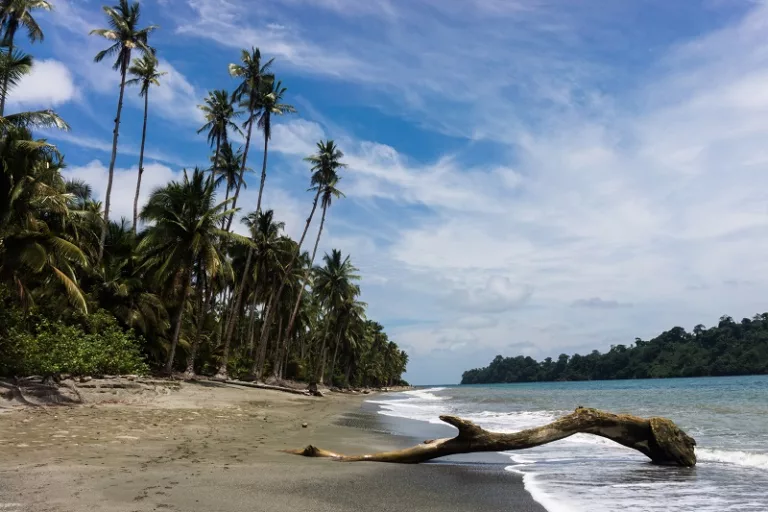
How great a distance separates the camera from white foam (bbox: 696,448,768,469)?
9199 millimetres

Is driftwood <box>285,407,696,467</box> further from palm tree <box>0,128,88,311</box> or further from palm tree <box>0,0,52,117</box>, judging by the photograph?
palm tree <box>0,0,52,117</box>

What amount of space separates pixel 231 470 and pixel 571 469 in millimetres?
5701

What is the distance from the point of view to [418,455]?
8.55m

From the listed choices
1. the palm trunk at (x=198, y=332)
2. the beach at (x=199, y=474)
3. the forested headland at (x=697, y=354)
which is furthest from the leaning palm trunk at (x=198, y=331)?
the forested headland at (x=697, y=354)

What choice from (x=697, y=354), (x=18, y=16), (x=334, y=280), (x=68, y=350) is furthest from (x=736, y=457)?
(x=697, y=354)

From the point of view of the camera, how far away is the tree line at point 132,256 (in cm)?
Result: 1483

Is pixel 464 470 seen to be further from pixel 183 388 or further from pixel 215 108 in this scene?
pixel 215 108

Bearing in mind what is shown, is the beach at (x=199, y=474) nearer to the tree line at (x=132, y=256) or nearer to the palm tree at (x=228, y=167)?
the tree line at (x=132, y=256)

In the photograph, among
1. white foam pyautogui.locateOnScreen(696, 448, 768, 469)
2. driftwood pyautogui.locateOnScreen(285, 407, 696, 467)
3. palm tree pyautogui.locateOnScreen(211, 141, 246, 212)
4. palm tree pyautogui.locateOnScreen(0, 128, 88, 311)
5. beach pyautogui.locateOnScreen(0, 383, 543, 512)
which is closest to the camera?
beach pyautogui.locateOnScreen(0, 383, 543, 512)

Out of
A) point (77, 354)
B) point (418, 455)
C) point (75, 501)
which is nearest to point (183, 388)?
point (77, 354)

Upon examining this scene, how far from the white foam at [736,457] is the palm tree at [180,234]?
21.9 metres

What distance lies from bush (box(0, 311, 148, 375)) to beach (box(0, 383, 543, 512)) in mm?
A: 3602

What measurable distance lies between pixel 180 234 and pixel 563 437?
2169cm

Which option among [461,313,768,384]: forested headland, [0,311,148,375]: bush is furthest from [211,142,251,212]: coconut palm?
[461,313,768,384]: forested headland
